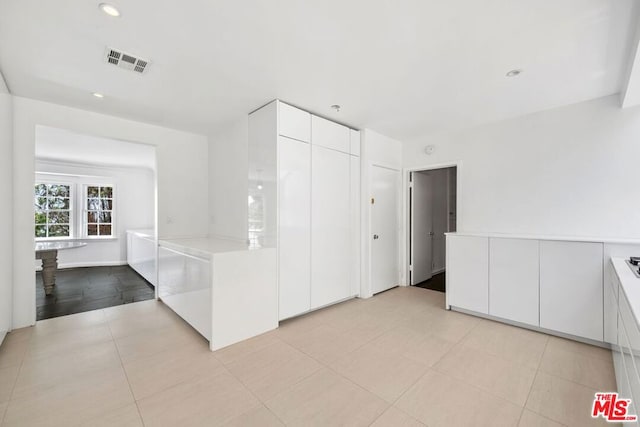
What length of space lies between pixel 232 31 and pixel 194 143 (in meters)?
2.83

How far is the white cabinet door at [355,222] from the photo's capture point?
3928 millimetres

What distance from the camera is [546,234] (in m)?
3.28

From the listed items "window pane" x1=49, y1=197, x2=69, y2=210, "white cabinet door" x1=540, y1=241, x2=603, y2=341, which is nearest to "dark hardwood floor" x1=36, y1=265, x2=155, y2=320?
"window pane" x1=49, y1=197, x2=69, y2=210

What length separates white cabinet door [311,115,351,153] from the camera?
3.43m

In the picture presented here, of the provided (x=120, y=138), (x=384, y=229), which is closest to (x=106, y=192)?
(x=120, y=138)

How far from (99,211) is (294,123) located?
6.83 m

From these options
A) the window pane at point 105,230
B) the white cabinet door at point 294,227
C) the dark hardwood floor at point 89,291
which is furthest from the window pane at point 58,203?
the white cabinet door at point 294,227

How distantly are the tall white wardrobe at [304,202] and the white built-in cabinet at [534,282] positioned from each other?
151 centimetres

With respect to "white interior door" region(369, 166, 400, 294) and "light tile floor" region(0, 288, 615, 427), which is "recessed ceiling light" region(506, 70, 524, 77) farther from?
"light tile floor" region(0, 288, 615, 427)

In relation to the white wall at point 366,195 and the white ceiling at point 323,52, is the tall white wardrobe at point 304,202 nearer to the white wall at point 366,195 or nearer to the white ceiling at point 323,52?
the white wall at point 366,195

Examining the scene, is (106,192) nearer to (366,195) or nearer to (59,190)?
(59,190)

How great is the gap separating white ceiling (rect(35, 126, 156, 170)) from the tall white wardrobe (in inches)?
102

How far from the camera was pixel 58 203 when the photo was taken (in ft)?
21.4

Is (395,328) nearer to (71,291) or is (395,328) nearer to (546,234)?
(546,234)
